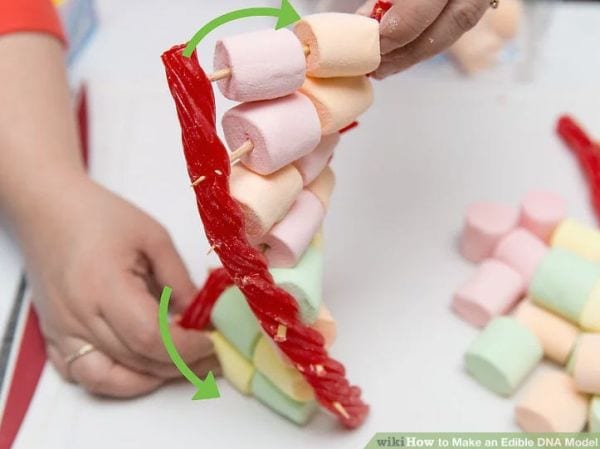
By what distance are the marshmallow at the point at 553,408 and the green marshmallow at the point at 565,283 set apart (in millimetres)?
59

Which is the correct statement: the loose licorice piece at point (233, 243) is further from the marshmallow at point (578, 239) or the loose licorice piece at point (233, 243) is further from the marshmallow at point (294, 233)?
the marshmallow at point (578, 239)

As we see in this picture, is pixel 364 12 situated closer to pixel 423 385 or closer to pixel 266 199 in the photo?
pixel 266 199

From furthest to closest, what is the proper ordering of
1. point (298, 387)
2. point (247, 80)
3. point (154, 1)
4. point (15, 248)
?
point (154, 1), point (15, 248), point (298, 387), point (247, 80)

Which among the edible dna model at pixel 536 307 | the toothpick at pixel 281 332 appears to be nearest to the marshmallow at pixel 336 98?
the toothpick at pixel 281 332

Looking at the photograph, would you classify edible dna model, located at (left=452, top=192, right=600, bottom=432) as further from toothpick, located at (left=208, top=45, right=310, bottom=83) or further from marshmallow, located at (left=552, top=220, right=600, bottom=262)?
toothpick, located at (left=208, top=45, right=310, bottom=83)

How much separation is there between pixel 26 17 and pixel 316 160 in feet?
1.24

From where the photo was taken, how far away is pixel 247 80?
1.46ft

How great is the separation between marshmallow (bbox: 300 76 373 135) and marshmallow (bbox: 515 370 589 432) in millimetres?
253

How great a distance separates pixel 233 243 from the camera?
1.57 ft

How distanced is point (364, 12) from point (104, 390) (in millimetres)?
325

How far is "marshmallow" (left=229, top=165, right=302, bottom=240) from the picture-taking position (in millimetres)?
473

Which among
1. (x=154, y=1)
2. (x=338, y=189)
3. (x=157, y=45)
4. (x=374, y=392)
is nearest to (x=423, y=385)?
(x=374, y=392)

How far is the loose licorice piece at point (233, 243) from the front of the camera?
0.44 meters

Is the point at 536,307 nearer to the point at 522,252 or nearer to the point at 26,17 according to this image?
the point at 522,252
